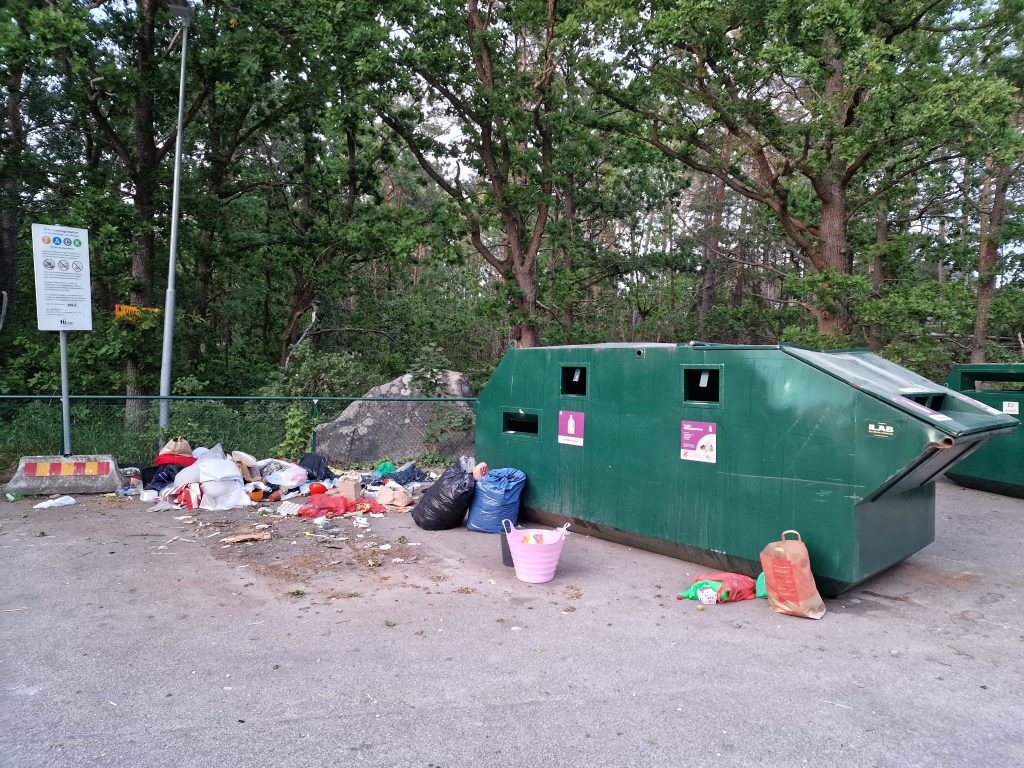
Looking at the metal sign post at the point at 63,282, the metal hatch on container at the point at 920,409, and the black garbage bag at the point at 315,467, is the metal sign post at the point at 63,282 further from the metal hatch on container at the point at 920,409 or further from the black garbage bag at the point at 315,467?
the metal hatch on container at the point at 920,409

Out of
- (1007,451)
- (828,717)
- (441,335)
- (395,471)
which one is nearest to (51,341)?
(395,471)

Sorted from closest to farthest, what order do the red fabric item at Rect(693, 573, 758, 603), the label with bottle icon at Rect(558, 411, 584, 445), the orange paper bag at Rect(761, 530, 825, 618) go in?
the orange paper bag at Rect(761, 530, 825, 618)
the red fabric item at Rect(693, 573, 758, 603)
the label with bottle icon at Rect(558, 411, 584, 445)

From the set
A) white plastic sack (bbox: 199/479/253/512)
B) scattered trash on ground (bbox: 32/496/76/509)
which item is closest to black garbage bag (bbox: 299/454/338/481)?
white plastic sack (bbox: 199/479/253/512)

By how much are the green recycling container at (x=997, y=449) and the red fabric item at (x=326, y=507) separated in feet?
25.5

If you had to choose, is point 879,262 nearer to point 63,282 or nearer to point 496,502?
point 496,502

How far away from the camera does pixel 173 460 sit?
8.02 metres

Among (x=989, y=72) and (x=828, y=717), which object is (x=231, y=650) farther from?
(x=989, y=72)

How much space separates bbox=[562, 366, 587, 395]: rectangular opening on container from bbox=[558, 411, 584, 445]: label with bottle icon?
0.22 m

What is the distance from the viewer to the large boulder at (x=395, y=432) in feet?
32.0

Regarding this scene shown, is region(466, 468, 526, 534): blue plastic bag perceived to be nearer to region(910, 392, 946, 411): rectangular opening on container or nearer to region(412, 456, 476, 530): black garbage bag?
region(412, 456, 476, 530): black garbage bag

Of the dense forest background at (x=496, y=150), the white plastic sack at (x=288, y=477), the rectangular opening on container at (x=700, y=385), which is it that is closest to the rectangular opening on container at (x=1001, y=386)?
the dense forest background at (x=496, y=150)

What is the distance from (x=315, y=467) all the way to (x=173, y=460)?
5.76ft

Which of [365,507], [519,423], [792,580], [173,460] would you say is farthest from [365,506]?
[792,580]

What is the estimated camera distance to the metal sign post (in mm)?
7512
